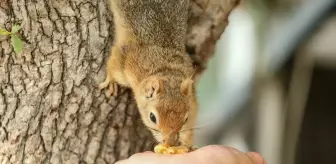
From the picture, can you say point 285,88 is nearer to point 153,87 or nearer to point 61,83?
point 153,87

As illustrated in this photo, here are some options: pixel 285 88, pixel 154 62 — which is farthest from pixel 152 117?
pixel 285 88

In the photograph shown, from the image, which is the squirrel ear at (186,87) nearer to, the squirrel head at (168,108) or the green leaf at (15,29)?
the squirrel head at (168,108)

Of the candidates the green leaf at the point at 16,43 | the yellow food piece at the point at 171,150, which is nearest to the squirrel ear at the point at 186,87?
the yellow food piece at the point at 171,150

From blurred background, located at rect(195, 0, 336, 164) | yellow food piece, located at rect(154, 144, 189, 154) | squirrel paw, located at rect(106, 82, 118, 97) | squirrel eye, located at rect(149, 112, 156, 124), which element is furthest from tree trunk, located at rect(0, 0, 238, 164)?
blurred background, located at rect(195, 0, 336, 164)

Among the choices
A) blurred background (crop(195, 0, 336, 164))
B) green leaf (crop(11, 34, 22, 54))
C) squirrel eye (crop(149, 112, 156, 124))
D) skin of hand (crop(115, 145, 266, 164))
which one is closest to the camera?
skin of hand (crop(115, 145, 266, 164))

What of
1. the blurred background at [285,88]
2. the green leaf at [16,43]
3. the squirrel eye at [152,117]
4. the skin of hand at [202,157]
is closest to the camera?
the skin of hand at [202,157]

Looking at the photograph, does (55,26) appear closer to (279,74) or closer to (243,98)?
(279,74)

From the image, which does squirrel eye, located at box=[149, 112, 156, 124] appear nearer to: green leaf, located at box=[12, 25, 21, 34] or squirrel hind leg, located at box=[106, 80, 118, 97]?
squirrel hind leg, located at box=[106, 80, 118, 97]
